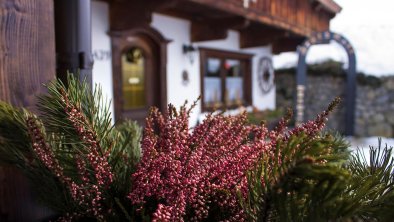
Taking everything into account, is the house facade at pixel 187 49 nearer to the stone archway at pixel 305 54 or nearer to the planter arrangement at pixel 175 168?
the stone archway at pixel 305 54

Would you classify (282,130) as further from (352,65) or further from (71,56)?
(352,65)

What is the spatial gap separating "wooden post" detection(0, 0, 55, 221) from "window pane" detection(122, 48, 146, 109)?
479 cm

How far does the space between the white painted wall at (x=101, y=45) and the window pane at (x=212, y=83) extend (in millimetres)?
2779

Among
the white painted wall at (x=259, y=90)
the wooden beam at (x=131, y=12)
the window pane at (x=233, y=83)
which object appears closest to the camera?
the wooden beam at (x=131, y=12)

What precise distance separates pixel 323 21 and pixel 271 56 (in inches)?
99.2

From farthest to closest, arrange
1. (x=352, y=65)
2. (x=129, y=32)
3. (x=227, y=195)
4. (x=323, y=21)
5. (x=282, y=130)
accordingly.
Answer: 1. (x=323, y=21)
2. (x=352, y=65)
3. (x=129, y=32)
4. (x=282, y=130)
5. (x=227, y=195)

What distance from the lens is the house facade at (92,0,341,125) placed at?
5195mm

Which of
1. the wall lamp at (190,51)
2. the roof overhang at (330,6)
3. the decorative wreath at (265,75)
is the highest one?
the roof overhang at (330,6)

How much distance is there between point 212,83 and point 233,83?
976mm

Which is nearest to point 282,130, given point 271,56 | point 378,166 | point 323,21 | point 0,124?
point 378,166

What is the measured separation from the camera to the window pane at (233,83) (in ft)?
28.2

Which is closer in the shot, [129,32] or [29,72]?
[29,72]

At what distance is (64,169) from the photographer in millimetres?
777

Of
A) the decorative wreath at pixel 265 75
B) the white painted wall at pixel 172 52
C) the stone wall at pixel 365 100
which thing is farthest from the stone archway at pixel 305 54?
the white painted wall at pixel 172 52
